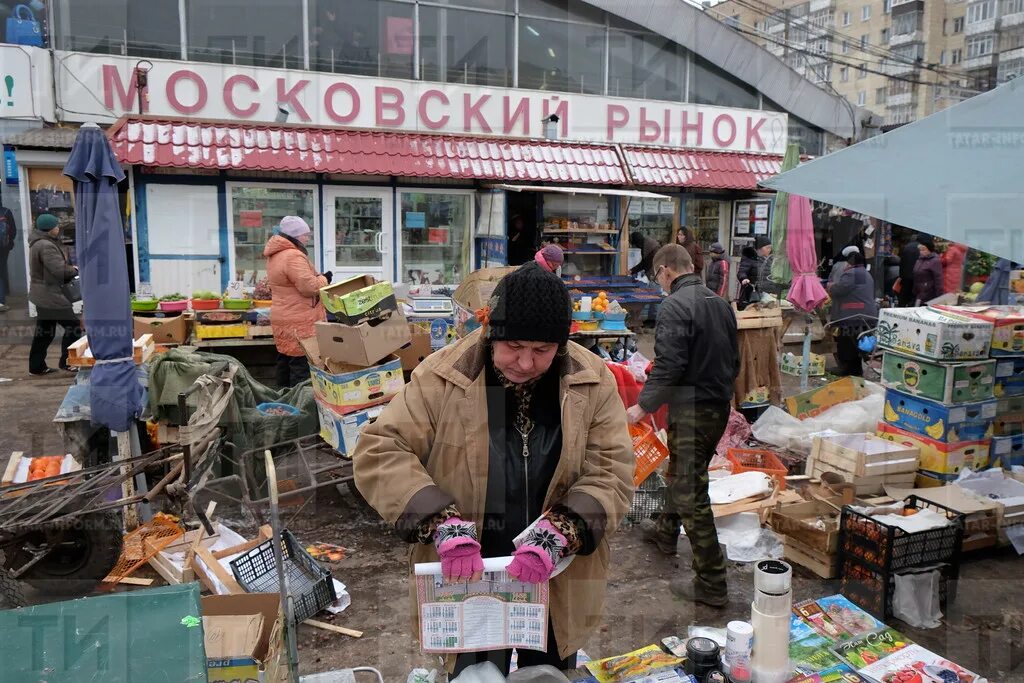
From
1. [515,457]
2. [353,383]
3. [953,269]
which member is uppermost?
[953,269]

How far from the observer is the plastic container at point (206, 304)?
910 cm

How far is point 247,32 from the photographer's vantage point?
1202 centimetres

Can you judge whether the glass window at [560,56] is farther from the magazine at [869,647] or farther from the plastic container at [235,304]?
the magazine at [869,647]

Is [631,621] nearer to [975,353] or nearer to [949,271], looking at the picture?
[975,353]

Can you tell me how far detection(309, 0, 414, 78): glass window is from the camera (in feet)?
40.9

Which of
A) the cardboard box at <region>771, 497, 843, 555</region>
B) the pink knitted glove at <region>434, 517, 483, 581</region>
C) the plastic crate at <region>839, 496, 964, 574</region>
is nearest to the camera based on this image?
the pink knitted glove at <region>434, 517, 483, 581</region>

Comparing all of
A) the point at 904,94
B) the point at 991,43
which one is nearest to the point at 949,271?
the point at 991,43

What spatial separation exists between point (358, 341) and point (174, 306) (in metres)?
5.14

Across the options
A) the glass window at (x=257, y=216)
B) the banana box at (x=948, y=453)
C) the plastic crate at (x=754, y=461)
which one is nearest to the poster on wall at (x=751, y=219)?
the glass window at (x=257, y=216)

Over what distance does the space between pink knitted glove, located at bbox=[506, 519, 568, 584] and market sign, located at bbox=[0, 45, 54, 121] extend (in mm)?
12238

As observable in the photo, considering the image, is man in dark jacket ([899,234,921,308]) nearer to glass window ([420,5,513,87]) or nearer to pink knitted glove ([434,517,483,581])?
glass window ([420,5,513,87])

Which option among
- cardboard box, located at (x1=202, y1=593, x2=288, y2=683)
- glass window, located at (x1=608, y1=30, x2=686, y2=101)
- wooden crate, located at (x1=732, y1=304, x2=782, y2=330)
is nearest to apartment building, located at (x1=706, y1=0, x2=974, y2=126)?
glass window, located at (x1=608, y1=30, x2=686, y2=101)

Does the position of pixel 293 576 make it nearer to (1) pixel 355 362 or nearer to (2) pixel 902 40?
Result: (1) pixel 355 362

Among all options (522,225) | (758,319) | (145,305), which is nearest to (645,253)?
(522,225)
